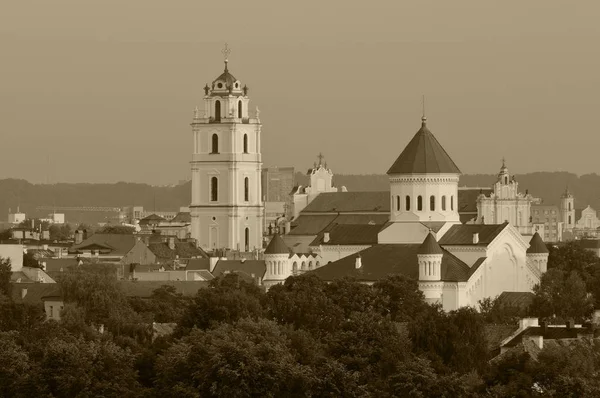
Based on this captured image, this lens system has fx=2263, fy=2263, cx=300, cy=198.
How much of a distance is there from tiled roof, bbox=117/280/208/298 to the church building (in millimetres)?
5759

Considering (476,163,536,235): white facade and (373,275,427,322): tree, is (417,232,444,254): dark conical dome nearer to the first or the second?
(373,275,427,322): tree

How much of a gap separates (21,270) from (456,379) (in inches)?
2085

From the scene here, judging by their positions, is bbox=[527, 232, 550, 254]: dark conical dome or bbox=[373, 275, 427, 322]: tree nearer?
bbox=[373, 275, 427, 322]: tree

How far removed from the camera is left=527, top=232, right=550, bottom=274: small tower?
99.9m

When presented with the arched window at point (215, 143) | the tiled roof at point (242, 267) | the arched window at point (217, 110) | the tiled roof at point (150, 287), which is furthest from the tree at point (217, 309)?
the arched window at point (217, 110)

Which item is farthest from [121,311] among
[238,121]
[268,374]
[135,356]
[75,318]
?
[238,121]

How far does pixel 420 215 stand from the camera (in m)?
103

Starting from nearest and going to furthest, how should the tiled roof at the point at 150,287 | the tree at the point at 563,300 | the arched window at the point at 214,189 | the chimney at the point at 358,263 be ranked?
the tree at the point at 563,300 → the tiled roof at the point at 150,287 → the chimney at the point at 358,263 → the arched window at the point at 214,189

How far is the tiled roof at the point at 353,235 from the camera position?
10644 cm

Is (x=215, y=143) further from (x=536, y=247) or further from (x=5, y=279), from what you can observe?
(x=5, y=279)

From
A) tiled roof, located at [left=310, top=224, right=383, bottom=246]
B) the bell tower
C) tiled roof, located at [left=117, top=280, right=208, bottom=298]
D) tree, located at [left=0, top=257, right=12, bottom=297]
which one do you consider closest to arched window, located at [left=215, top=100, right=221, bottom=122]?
the bell tower

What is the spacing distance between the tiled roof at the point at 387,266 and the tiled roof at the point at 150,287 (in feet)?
19.3

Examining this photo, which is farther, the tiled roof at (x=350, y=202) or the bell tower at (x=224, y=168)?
the bell tower at (x=224, y=168)

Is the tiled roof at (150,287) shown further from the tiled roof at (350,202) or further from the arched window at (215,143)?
the arched window at (215,143)
